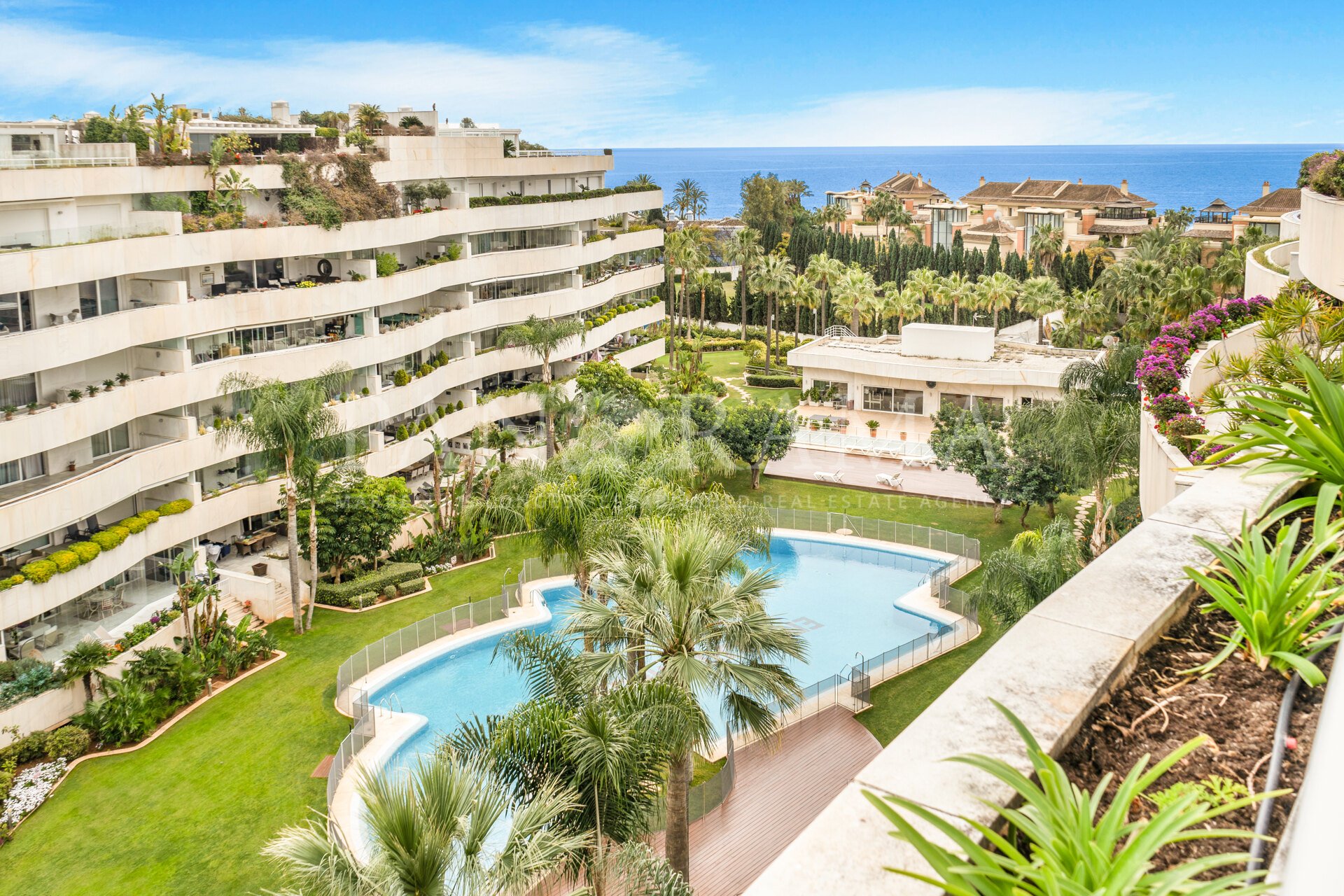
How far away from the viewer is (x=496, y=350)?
151 ft

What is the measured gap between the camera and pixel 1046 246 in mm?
84000

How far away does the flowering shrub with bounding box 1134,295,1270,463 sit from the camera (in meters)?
17.1

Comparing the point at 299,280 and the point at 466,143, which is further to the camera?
the point at 466,143

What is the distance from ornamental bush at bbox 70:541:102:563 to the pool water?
8179 millimetres

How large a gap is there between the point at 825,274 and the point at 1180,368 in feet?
194

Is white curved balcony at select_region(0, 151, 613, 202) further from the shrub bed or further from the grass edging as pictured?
the grass edging

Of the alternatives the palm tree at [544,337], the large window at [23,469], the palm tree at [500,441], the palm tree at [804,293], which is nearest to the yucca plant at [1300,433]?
the large window at [23,469]

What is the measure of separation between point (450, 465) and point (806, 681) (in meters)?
15.5

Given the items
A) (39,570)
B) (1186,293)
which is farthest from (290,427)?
(1186,293)

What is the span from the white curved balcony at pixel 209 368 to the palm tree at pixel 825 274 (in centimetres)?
3400

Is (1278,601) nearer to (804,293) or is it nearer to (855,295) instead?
(855,295)

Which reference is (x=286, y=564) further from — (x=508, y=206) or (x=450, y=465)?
(x=508, y=206)

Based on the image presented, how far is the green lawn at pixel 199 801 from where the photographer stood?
66.4 ft

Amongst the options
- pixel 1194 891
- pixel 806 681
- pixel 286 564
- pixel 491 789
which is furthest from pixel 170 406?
pixel 1194 891
